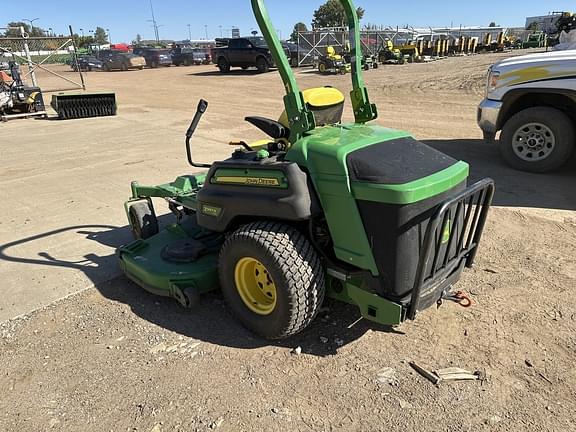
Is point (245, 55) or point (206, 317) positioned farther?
point (245, 55)

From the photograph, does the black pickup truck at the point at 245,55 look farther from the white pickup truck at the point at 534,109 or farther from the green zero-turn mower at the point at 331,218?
the green zero-turn mower at the point at 331,218

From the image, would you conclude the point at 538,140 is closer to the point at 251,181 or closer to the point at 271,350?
the point at 251,181

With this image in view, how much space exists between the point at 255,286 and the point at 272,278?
16.6 inches

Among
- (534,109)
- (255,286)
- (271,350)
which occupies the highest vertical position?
(534,109)

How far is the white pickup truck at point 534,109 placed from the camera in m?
5.77

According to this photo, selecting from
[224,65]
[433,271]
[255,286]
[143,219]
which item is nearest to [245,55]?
[224,65]

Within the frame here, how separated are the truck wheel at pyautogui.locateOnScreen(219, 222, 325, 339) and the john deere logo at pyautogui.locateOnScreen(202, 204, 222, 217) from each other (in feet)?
0.70

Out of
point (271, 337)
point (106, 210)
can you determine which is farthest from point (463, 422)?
point (106, 210)

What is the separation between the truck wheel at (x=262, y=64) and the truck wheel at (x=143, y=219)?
72.0ft

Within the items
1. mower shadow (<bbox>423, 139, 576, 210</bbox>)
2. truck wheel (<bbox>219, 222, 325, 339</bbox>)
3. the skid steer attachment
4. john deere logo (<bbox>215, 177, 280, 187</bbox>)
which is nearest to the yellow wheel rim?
truck wheel (<bbox>219, 222, 325, 339</bbox>)

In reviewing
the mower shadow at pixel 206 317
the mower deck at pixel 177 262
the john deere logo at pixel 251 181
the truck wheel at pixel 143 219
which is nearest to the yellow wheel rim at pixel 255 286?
the mower shadow at pixel 206 317

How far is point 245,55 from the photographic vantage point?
2541 centimetres

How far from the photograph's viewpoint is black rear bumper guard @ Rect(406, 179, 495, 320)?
2412mm

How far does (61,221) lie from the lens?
5.33 m
